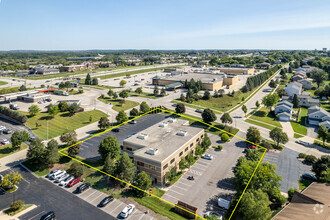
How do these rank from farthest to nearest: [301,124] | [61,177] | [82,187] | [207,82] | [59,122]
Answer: [207,82]
[301,124]
[59,122]
[61,177]
[82,187]

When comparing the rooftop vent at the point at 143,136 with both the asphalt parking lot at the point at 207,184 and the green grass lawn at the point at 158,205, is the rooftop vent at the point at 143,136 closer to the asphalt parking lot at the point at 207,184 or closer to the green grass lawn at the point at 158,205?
the asphalt parking lot at the point at 207,184

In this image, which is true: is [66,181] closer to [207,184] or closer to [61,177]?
[61,177]

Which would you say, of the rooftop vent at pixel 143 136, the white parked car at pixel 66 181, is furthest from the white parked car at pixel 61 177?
the rooftop vent at pixel 143 136

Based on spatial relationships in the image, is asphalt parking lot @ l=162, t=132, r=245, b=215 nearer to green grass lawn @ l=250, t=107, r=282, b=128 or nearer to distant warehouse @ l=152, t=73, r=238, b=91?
green grass lawn @ l=250, t=107, r=282, b=128

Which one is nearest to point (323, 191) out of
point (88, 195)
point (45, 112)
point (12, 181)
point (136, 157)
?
point (136, 157)

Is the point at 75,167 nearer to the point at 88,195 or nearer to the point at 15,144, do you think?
the point at 88,195

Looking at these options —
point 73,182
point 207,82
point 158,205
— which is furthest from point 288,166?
point 207,82
